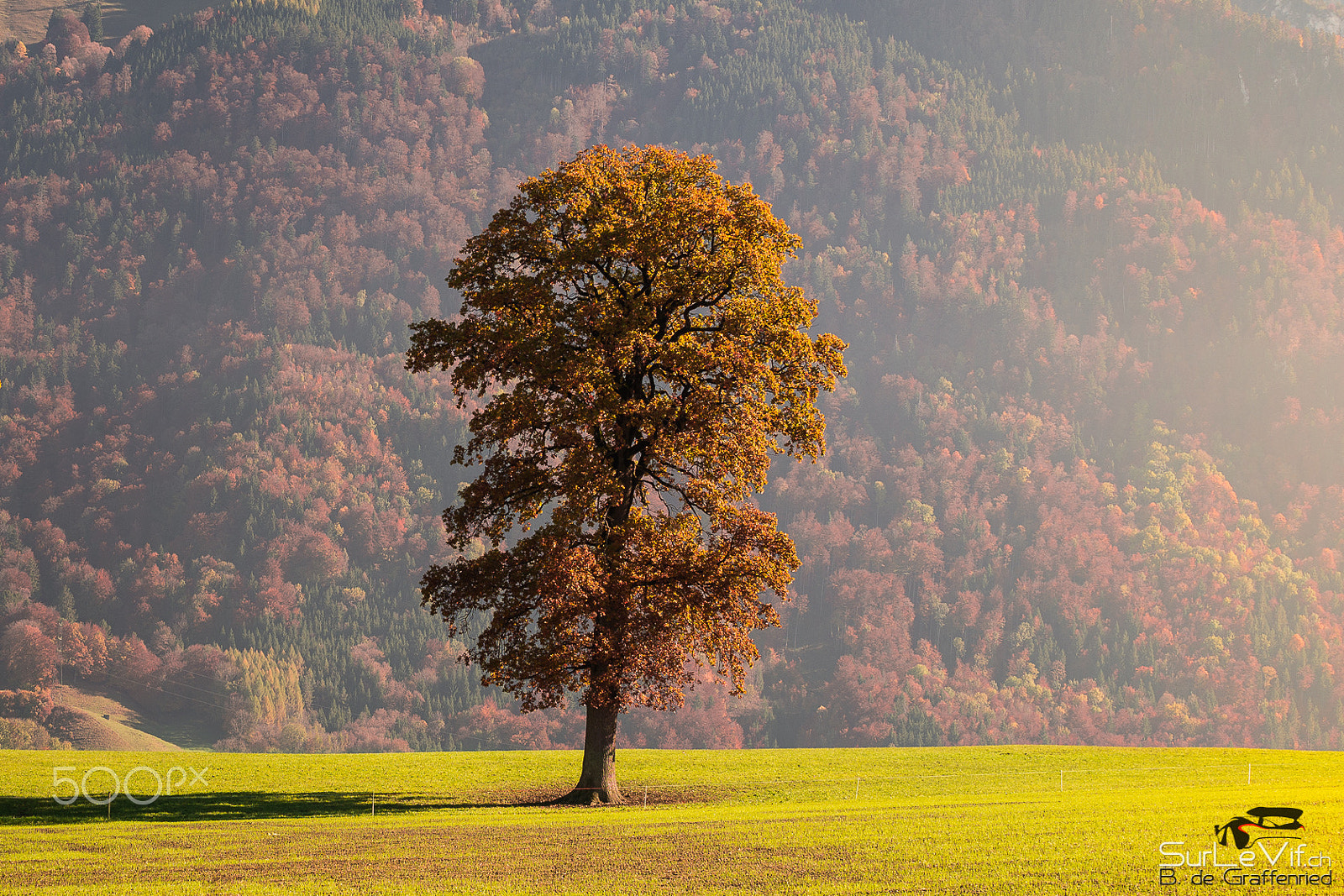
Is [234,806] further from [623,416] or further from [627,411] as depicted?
[627,411]

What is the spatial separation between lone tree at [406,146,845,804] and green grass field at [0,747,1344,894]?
14.7 ft

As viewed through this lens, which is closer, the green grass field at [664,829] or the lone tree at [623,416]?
the green grass field at [664,829]

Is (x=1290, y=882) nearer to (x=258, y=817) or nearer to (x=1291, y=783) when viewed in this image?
(x=1291, y=783)

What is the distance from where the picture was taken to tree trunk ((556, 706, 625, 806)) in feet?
106

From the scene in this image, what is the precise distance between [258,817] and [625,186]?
18.9m

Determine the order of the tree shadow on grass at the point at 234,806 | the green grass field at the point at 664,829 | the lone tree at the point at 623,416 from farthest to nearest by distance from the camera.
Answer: the lone tree at the point at 623,416 < the tree shadow on grass at the point at 234,806 < the green grass field at the point at 664,829

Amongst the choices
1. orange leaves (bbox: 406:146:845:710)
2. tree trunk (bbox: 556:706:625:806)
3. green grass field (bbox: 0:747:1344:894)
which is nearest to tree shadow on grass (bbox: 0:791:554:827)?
green grass field (bbox: 0:747:1344:894)

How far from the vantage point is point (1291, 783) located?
114ft

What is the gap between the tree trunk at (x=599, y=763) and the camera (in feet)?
106

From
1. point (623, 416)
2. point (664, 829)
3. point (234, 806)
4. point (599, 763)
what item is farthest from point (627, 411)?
point (234, 806)

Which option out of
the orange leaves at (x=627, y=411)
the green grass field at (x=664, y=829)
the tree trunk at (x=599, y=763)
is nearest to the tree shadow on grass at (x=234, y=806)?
the green grass field at (x=664, y=829)

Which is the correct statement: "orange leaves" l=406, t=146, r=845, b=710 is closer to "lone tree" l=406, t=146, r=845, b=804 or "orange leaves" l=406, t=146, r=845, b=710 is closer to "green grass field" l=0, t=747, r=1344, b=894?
"lone tree" l=406, t=146, r=845, b=804

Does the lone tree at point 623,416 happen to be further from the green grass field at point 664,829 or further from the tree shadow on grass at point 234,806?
the green grass field at point 664,829

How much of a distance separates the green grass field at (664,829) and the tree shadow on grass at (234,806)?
151 mm
